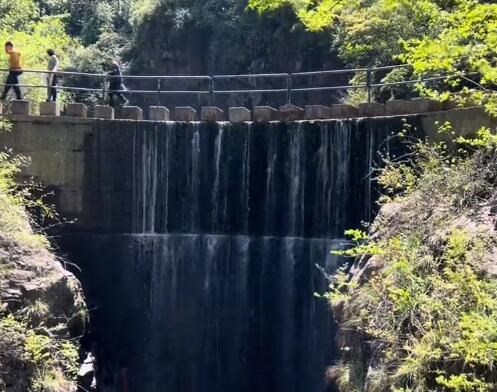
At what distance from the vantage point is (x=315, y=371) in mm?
11273

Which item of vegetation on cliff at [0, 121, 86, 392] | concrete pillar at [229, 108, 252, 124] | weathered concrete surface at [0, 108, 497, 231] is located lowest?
vegetation on cliff at [0, 121, 86, 392]

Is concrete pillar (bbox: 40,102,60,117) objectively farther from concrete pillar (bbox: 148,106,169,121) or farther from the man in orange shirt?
concrete pillar (bbox: 148,106,169,121)

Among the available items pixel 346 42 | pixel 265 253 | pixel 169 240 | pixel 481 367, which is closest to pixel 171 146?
pixel 169 240

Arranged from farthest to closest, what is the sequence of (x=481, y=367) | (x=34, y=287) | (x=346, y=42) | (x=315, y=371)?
(x=346, y=42)
(x=315, y=371)
(x=34, y=287)
(x=481, y=367)

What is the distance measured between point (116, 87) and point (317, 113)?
4.08m

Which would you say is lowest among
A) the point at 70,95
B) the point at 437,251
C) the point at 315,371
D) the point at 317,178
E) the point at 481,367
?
the point at 315,371

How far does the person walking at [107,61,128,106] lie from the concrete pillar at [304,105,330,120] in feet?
11.7

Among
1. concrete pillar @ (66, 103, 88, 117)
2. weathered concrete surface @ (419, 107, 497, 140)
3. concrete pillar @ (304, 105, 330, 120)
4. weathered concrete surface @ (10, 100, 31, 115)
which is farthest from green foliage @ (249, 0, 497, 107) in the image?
weathered concrete surface @ (10, 100, 31, 115)

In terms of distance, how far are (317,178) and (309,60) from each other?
978 cm

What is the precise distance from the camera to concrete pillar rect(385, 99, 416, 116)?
37.1ft

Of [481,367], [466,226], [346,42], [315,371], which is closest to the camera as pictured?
[481,367]

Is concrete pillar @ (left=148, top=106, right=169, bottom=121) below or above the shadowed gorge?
above

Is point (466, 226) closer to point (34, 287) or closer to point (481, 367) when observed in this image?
point (481, 367)

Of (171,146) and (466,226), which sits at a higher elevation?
(171,146)
